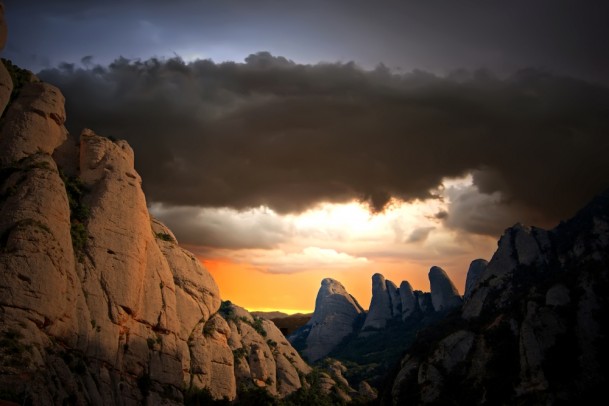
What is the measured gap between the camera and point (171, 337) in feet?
214

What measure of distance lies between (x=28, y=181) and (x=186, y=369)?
32159 millimetres

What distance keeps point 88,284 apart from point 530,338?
5779 centimetres

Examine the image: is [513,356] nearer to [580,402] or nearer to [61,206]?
[580,402]

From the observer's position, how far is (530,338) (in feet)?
231

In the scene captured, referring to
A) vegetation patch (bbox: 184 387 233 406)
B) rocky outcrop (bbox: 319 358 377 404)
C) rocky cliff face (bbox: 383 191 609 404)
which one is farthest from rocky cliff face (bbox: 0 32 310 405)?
rocky outcrop (bbox: 319 358 377 404)

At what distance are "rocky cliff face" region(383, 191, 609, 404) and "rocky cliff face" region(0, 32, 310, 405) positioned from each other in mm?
35334

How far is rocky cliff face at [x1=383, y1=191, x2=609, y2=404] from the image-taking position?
65938 millimetres

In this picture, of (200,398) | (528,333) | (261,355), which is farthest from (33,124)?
(528,333)

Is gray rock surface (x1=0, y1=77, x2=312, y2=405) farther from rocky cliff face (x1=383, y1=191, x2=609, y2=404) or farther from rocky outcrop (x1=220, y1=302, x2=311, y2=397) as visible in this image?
rocky cliff face (x1=383, y1=191, x2=609, y2=404)

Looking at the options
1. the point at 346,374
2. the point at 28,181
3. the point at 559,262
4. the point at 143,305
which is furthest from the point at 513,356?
the point at 346,374

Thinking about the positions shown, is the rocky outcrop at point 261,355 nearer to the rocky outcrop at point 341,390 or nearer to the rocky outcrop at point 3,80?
the rocky outcrop at point 341,390

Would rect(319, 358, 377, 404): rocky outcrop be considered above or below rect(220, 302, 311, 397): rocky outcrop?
below

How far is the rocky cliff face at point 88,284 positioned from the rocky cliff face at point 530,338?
35.3 m

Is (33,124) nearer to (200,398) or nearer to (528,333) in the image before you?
(200,398)
